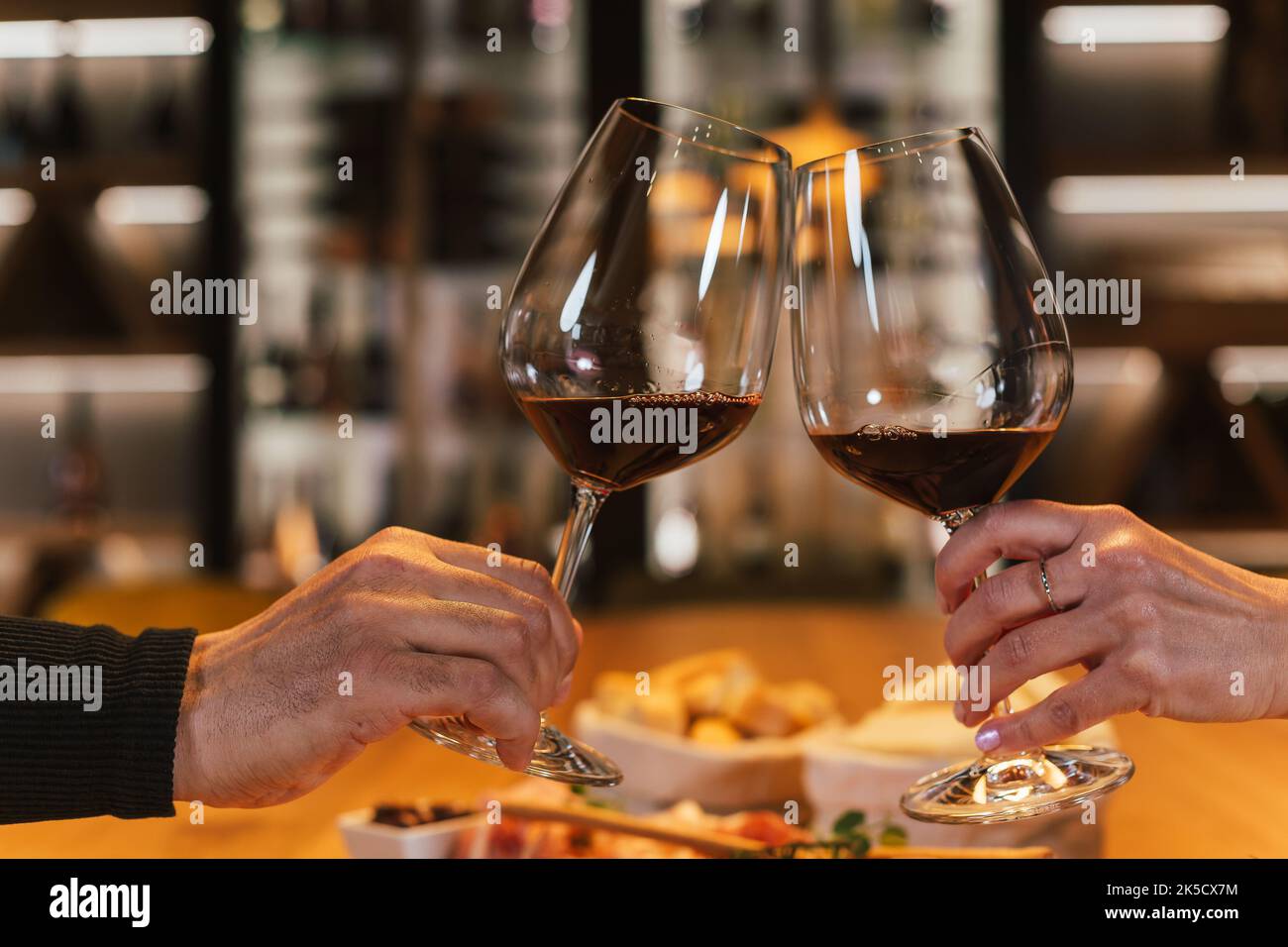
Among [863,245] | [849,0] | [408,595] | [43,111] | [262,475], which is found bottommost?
[262,475]

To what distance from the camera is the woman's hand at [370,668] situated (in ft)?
1.88

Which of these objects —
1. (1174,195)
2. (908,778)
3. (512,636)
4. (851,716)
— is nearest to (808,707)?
(908,778)

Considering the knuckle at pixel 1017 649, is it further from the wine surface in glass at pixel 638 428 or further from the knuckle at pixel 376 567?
the knuckle at pixel 376 567

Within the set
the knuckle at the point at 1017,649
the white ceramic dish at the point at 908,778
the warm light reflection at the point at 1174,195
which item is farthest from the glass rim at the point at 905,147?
the warm light reflection at the point at 1174,195

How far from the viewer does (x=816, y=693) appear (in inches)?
37.8

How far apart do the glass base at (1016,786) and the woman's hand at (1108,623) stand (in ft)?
0.07

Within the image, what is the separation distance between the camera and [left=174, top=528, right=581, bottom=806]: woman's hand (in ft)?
1.88

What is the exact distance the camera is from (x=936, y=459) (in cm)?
59

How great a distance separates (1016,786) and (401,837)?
1.05 feet

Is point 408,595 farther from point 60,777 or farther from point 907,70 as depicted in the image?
point 907,70

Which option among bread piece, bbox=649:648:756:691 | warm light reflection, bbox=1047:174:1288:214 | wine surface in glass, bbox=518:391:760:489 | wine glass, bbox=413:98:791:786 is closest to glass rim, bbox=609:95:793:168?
wine glass, bbox=413:98:791:786

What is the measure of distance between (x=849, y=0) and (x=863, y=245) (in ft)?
9.54

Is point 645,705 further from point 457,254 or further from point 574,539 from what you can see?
point 457,254

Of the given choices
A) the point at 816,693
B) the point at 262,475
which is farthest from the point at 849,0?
the point at 816,693
